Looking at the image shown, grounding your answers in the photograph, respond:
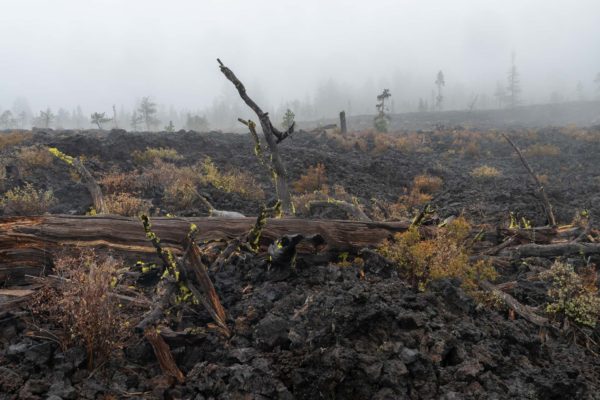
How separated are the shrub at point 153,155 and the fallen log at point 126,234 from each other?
8.24 metres

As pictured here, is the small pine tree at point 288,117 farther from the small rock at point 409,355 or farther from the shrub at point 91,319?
the small rock at point 409,355

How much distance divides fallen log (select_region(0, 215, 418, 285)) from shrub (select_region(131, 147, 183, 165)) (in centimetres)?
824

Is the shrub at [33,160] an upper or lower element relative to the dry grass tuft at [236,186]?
upper

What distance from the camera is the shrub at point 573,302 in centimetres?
394

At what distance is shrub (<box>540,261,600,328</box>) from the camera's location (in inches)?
155

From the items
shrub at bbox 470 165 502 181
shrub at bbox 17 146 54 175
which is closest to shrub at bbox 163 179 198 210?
shrub at bbox 17 146 54 175

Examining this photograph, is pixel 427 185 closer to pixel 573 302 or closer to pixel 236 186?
pixel 236 186

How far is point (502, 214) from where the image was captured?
8.95m

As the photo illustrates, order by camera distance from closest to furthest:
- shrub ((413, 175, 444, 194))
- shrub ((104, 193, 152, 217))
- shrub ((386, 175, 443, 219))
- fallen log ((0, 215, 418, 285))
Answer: fallen log ((0, 215, 418, 285)) < shrub ((104, 193, 152, 217)) < shrub ((386, 175, 443, 219)) < shrub ((413, 175, 444, 194))

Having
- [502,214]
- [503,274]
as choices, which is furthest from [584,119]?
[503,274]

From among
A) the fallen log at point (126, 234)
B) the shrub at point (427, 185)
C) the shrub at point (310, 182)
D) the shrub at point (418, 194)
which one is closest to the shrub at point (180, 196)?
the fallen log at point (126, 234)

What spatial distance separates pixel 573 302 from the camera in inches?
161

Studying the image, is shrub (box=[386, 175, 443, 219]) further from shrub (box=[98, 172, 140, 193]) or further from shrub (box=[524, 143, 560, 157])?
shrub (box=[524, 143, 560, 157])

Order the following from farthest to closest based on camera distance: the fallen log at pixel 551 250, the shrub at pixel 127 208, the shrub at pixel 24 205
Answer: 1. the shrub at pixel 24 205
2. the shrub at pixel 127 208
3. the fallen log at pixel 551 250
